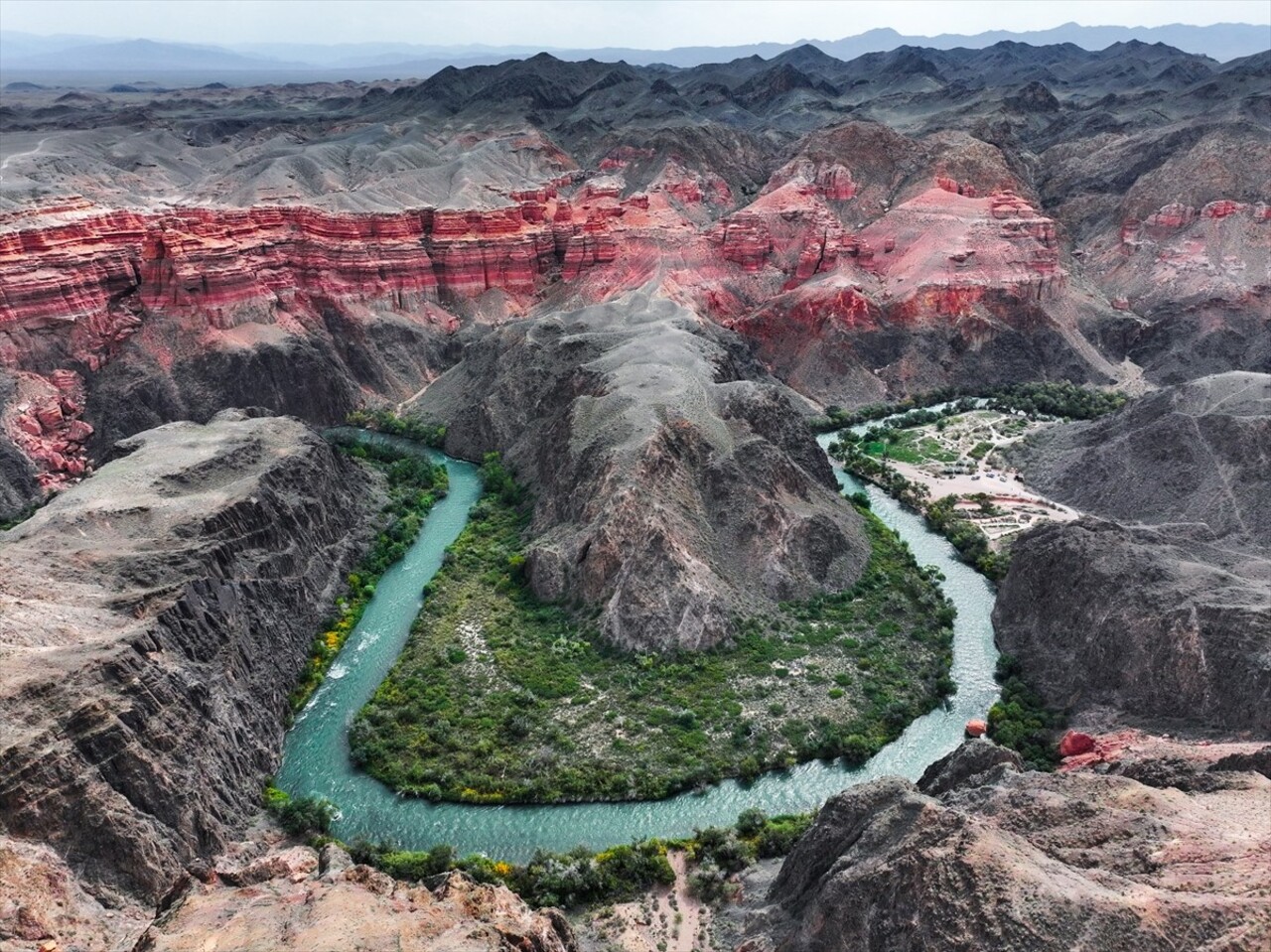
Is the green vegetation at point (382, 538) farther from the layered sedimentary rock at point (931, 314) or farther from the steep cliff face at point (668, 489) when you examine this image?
the layered sedimentary rock at point (931, 314)

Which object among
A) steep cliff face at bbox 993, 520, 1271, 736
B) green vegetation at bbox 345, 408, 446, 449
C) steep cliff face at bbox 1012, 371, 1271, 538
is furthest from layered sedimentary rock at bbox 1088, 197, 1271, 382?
green vegetation at bbox 345, 408, 446, 449

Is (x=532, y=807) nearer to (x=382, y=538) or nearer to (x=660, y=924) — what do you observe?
(x=660, y=924)

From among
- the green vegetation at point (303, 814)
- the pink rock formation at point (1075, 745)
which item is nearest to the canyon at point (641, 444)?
the green vegetation at point (303, 814)

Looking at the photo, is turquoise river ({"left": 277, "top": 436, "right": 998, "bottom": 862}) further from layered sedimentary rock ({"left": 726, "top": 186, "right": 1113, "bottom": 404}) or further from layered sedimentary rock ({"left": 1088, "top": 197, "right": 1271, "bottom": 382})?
layered sedimentary rock ({"left": 1088, "top": 197, "right": 1271, "bottom": 382})

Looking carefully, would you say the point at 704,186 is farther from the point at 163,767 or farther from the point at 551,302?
the point at 163,767

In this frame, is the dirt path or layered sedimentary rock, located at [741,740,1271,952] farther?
the dirt path

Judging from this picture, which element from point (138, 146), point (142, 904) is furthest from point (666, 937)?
point (138, 146)

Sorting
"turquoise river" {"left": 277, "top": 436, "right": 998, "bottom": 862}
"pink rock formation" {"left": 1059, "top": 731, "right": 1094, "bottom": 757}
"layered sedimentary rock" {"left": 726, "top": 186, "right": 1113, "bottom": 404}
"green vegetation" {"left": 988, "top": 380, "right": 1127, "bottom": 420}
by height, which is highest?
"layered sedimentary rock" {"left": 726, "top": 186, "right": 1113, "bottom": 404}
